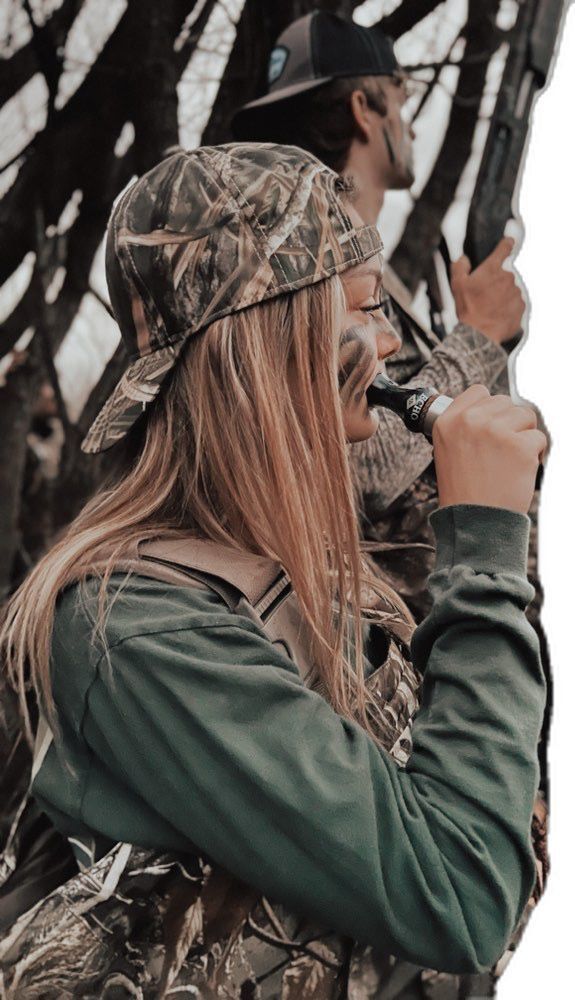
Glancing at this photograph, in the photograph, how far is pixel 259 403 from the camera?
1107 mm

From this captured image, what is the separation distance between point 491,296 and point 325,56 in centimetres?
50

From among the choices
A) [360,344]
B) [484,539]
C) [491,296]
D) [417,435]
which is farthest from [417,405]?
[491,296]

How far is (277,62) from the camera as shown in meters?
2.19

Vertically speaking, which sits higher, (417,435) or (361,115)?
(361,115)

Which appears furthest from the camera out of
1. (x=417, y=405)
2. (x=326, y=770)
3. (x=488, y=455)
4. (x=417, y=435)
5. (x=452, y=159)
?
(x=452, y=159)

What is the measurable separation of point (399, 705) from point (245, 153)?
530 mm

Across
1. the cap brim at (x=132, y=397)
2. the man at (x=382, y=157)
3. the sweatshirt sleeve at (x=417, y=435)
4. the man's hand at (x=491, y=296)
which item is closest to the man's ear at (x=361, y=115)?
the man at (x=382, y=157)

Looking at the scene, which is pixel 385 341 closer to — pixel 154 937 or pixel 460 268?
pixel 154 937

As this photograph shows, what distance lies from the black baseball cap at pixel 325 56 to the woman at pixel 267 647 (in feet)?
3.28

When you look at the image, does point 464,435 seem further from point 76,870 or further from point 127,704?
point 76,870

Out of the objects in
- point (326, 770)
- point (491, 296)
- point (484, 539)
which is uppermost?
point (491, 296)

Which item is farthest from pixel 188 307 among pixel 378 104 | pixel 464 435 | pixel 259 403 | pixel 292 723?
pixel 378 104

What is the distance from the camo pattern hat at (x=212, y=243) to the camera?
1.10m

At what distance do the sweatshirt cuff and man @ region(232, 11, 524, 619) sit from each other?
33.1 inches
